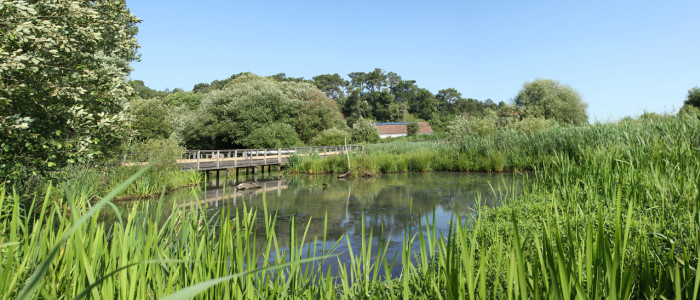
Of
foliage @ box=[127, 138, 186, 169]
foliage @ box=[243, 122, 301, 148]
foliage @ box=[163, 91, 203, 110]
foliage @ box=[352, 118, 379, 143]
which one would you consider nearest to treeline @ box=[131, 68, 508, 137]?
foliage @ box=[163, 91, 203, 110]

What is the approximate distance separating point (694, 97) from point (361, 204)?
37.8 meters

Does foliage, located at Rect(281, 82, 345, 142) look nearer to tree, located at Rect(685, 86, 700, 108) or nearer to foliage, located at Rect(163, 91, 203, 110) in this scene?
foliage, located at Rect(163, 91, 203, 110)

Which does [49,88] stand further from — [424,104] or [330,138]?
[424,104]

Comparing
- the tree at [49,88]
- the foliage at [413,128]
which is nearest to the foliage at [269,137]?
the tree at [49,88]

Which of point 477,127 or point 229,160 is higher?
point 477,127

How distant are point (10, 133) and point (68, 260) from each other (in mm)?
4257

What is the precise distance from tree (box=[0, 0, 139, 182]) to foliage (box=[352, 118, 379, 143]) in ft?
95.2

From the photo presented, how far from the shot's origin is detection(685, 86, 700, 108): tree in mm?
33594

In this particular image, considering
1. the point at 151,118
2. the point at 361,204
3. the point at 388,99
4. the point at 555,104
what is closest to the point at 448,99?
the point at 388,99

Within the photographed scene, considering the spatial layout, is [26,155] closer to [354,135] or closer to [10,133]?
[10,133]

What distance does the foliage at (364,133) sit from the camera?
35.6 metres

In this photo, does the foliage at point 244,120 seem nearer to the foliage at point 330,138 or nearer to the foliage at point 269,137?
the foliage at point 269,137

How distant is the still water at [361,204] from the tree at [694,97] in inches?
1257

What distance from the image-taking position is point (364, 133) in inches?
1420
